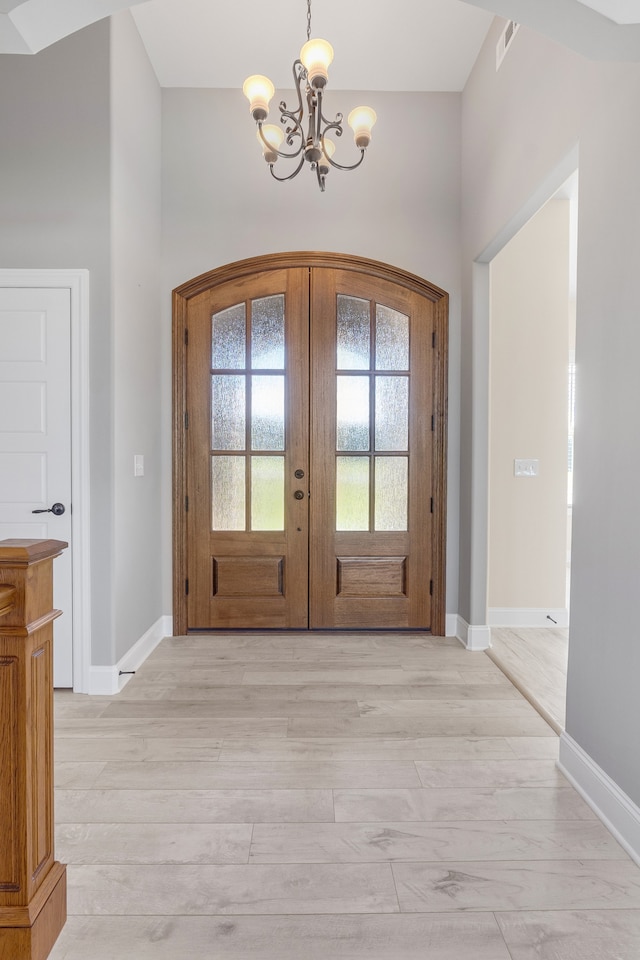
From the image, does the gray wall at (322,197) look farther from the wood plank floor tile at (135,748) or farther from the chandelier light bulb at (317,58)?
the wood plank floor tile at (135,748)

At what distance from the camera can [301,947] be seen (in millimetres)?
1462

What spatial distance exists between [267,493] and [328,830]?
7.93ft

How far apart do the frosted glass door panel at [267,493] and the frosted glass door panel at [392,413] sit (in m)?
0.73

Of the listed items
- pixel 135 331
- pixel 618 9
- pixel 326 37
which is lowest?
pixel 135 331

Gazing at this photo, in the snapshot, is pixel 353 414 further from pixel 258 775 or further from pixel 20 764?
pixel 20 764

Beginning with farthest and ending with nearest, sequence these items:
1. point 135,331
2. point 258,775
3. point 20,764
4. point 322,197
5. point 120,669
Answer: point 322,197 < point 135,331 < point 120,669 < point 258,775 < point 20,764

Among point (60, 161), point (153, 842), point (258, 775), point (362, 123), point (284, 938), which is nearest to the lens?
point (284, 938)

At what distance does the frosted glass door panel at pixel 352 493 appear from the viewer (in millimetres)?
4070

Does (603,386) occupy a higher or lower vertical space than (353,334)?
lower

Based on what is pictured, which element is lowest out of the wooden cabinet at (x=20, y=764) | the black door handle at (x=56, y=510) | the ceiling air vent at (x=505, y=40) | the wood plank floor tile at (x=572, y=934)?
the wood plank floor tile at (x=572, y=934)

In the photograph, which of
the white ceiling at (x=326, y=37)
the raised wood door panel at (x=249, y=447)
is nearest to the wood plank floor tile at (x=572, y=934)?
the raised wood door panel at (x=249, y=447)

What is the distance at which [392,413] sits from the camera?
4.07 m

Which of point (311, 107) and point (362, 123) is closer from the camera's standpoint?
point (311, 107)

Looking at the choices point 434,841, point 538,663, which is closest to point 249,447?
point 538,663
